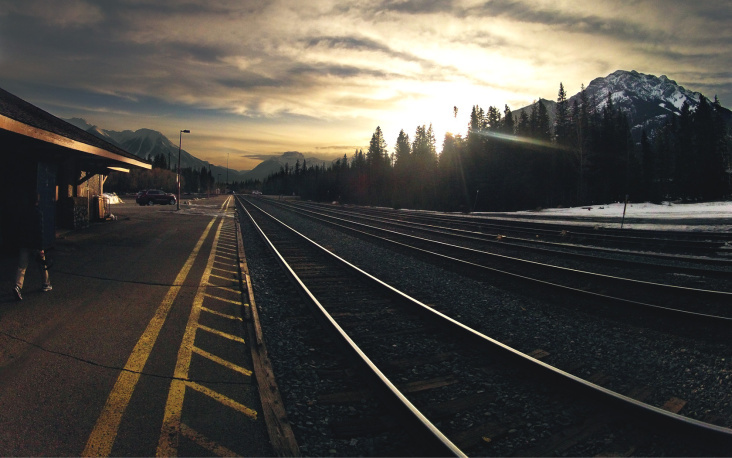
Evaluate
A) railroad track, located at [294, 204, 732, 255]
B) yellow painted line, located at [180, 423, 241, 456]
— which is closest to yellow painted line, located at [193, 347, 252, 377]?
yellow painted line, located at [180, 423, 241, 456]

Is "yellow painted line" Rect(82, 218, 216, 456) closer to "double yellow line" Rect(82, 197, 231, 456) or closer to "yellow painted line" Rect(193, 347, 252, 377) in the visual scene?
"double yellow line" Rect(82, 197, 231, 456)

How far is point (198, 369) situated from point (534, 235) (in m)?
17.8

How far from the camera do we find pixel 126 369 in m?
4.33

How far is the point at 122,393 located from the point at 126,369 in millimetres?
604

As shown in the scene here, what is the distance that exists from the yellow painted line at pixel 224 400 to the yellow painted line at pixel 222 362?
488 millimetres

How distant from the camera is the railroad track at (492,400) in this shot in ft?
10.3

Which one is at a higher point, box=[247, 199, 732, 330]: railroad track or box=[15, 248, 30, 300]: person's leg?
box=[15, 248, 30, 300]: person's leg

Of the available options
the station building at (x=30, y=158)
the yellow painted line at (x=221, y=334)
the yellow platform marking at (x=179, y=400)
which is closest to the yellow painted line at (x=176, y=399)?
the yellow platform marking at (x=179, y=400)

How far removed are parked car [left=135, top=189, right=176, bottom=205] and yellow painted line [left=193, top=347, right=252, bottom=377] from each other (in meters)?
49.1

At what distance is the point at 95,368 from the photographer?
435cm

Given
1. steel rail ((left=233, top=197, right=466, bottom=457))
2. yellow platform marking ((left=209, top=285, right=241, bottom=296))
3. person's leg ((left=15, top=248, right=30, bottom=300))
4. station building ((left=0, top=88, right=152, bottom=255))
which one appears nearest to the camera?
steel rail ((left=233, top=197, right=466, bottom=457))

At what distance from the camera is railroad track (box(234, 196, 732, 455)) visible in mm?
3127

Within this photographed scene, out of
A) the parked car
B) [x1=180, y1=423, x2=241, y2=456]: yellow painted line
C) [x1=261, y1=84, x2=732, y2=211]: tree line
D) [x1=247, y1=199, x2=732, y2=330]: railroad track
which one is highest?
[x1=261, y1=84, x2=732, y2=211]: tree line

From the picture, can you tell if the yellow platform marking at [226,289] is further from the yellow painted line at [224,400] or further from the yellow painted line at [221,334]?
the yellow painted line at [224,400]
